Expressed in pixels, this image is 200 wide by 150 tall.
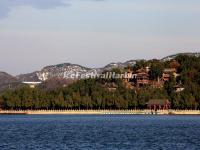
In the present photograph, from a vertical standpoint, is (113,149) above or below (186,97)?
below

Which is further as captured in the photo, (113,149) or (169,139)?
(169,139)

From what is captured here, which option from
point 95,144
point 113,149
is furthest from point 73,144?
point 113,149

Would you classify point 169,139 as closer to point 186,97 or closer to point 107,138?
point 107,138

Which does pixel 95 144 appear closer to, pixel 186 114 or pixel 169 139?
pixel 169 139

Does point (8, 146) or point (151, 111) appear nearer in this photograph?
point (8, 146)

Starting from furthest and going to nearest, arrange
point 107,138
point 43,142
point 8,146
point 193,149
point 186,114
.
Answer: point 186,114 → point 107,138 → point 43,142 → point 8,146 → point 193,149

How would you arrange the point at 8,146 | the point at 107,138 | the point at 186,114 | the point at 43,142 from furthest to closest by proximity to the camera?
the point at 186,114
the point at 107,138
the point at 43,142
the point at 8,146

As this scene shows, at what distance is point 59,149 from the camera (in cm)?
6550

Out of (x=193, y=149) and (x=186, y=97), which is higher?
(x=186, y=97)

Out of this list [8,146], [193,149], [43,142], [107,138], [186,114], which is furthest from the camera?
[186,114]

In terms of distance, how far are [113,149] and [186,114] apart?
130622 millimetres

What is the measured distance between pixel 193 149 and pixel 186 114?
130356 millimetres

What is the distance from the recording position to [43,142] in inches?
2921

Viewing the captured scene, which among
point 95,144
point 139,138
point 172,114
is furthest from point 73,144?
point 172,114
